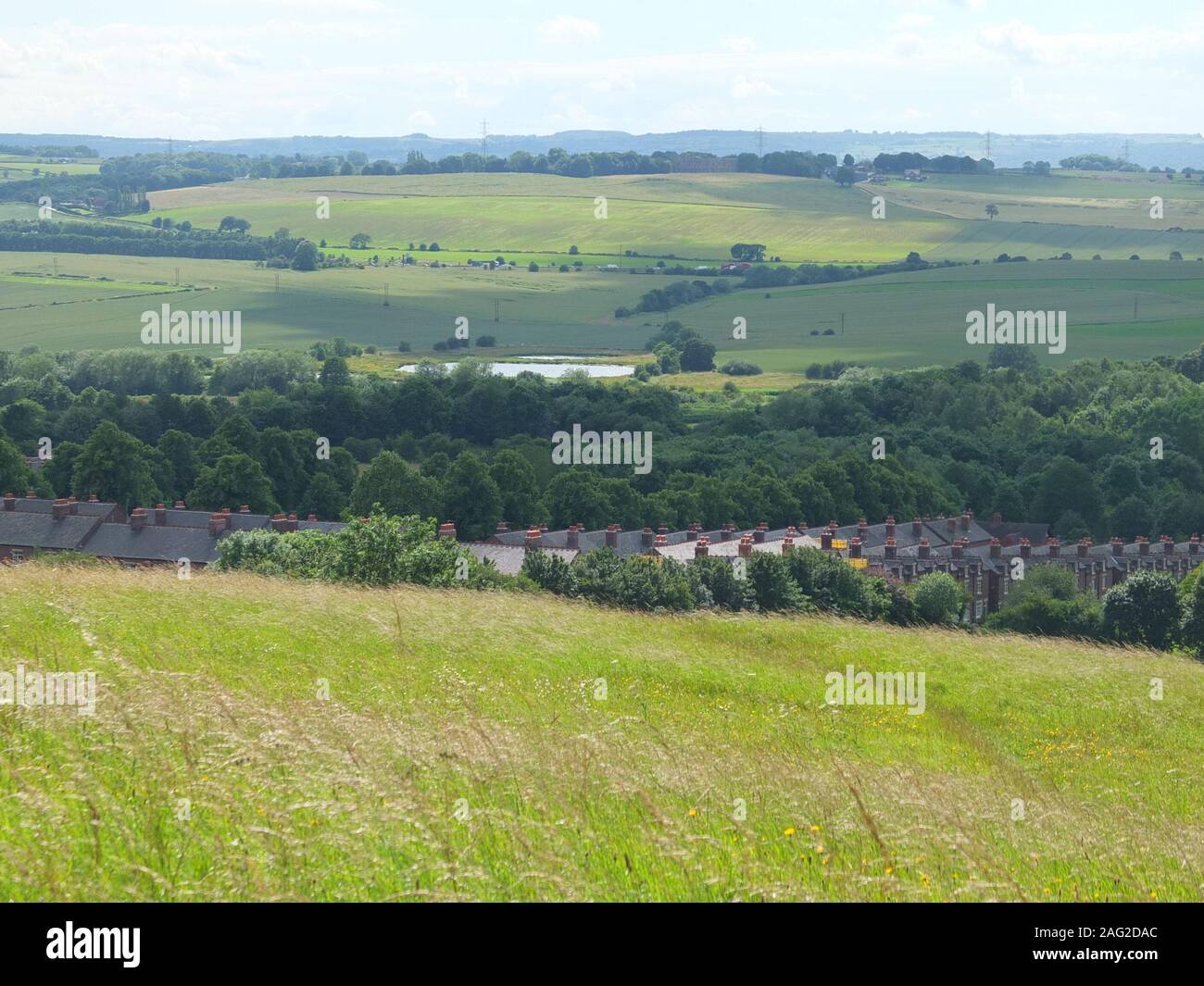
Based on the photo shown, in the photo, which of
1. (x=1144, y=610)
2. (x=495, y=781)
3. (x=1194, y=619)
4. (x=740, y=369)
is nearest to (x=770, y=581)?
(x=1144, y=610)

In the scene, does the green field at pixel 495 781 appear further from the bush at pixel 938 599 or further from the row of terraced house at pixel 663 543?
the row of terraced house at pixel 663 543

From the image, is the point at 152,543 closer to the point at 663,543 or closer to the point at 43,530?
the point at 43,530

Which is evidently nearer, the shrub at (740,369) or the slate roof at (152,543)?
the slate roof at (152,543)

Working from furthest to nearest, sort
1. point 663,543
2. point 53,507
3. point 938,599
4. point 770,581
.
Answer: point 53,507
point 663,543
point 938,599
point 770,581

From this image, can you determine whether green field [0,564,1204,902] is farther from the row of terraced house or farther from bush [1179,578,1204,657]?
the row of terraced house

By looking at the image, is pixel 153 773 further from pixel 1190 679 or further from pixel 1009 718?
pixel 1190 679

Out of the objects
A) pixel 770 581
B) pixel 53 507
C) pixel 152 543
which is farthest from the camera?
pixel 53 507

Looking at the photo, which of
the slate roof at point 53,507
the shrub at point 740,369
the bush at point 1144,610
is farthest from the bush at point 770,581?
the shrub at point 740,369
